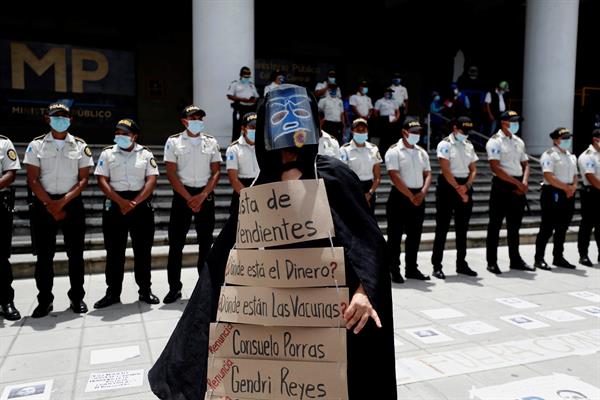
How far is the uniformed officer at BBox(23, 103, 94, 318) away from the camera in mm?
4996

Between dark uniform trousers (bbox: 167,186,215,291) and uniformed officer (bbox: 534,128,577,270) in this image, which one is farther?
uniformed officer (bbox: 534,128,577,270)

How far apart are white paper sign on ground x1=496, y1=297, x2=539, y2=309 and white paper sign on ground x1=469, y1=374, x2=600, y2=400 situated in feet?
6.51

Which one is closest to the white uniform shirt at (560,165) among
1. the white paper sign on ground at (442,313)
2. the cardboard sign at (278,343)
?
the white paper sign on ground at (442,313)

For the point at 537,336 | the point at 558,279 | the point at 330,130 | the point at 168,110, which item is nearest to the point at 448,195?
the point at 558,279

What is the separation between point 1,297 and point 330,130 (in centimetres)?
745

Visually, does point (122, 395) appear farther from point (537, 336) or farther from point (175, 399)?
point (537, 336)

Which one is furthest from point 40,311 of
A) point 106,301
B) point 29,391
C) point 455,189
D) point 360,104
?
point 360,104

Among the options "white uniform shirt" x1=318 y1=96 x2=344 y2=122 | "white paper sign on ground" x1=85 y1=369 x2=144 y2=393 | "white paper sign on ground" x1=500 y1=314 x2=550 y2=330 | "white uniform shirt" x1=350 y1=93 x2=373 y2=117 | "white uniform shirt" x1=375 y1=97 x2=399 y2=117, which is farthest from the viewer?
"white uniform shirt" x1=375 y1=97 x2=399 y2=117

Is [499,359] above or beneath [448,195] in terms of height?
beneath

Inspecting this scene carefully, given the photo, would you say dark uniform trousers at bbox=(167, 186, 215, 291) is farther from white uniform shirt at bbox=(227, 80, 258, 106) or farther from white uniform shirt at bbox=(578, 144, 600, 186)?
white uniform shirt at bbox=(578, 144, 600, 186)

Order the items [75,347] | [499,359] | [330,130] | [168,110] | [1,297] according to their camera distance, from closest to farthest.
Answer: [499,359], [75,347], [1,297], [330,130], [168,110]

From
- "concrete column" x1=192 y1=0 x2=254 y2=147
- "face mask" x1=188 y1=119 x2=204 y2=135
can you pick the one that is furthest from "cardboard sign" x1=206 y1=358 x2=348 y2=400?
"concrete column" x1=192 y1=0 x2=254 y2=147

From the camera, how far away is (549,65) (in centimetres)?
1314

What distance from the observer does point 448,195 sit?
6.90 m
